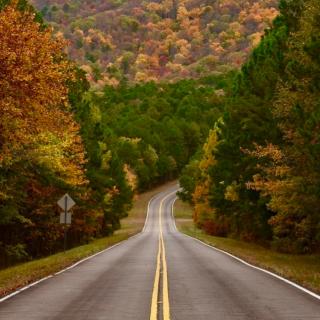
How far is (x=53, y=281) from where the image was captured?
21703 millimetres

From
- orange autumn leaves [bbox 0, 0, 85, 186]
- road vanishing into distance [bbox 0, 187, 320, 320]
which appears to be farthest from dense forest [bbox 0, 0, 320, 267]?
road vanishing into distance [bbox 0, 187, 320, 320]

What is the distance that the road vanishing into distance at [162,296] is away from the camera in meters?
14.0

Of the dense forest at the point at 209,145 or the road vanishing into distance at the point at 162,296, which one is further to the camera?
the dense forest at the point at 209,145

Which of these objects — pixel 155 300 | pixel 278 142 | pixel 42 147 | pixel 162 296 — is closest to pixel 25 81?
pixel 42 147

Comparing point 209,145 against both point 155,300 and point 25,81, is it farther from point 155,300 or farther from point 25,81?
point 155,300

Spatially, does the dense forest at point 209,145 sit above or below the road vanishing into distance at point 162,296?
above

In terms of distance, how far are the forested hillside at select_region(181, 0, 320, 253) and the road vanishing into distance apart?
252 inches

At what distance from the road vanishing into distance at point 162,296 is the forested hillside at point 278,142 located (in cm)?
640

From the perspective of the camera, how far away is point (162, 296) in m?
17.2

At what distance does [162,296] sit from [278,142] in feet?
75.3

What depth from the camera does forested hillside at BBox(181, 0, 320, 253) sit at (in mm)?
29469

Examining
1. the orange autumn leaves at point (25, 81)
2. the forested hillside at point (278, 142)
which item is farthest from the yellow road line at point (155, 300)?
the forested hillside at point (278, 142)

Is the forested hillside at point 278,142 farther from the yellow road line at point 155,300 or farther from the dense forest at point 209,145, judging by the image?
the yellow road line at point 155,300

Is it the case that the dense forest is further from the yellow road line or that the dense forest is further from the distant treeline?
the yellow road line
